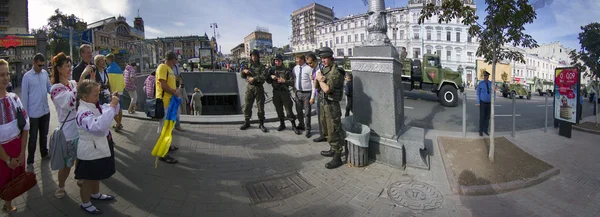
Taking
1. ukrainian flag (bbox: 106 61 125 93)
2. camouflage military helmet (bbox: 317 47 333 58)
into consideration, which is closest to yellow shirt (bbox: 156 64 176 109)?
ukrainian flag (bbox: 106 61 125 93)

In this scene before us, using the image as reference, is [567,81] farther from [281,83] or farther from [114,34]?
[114,34]

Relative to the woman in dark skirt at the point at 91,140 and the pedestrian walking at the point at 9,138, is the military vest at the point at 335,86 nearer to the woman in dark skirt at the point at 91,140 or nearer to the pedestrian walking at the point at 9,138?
the woman in dark skirt at the point at 91,140

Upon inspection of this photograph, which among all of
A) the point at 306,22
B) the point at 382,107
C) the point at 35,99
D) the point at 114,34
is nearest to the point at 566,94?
the point at 382,107

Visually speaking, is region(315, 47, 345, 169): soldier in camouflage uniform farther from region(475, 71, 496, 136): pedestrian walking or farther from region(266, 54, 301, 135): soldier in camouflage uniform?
region(475, 71, 496, 136): pedestrian walking

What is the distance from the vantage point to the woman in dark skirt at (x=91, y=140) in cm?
267

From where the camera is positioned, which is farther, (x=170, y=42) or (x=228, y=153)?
(x=170, y=42)

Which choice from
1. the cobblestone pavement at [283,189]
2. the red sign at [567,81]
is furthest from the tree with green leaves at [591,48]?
the cobblestone pavement at [283,189]

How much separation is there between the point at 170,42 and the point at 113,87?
297 feet

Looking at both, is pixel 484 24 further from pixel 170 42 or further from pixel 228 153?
pixel 170 42

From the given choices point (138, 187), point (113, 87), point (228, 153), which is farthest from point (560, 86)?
point (113, 87)

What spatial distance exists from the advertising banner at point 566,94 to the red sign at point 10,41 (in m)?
61.6

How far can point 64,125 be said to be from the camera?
307 cm

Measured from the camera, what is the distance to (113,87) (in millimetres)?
6148

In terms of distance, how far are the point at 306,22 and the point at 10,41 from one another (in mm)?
86369
